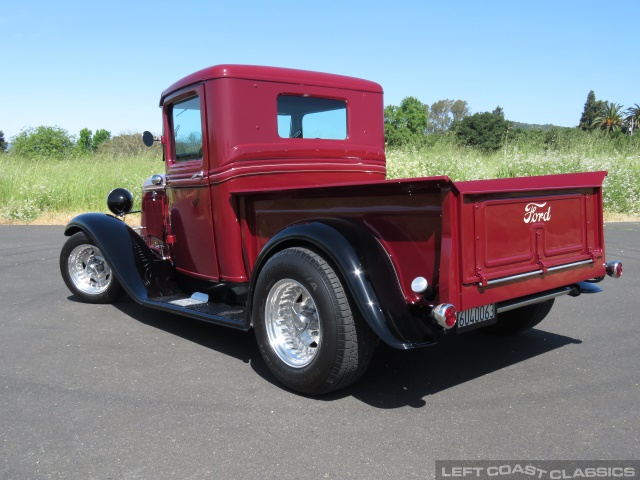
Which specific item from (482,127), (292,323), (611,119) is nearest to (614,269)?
(292,323)

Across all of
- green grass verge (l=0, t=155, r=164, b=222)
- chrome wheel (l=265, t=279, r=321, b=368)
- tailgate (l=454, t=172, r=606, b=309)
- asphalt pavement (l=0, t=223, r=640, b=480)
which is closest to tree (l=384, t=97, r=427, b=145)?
green grass verge (l=0, t=155, r=164, b=222)

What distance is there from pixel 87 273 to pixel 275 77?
2.98 metres

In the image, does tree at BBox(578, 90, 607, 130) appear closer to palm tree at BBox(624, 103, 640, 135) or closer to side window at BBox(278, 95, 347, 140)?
palm tree at BBox(624, 103, 640, 135)

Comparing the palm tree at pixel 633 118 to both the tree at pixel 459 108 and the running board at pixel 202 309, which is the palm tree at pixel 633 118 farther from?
the running board at pixel 202 309

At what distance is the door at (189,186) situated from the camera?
4.48m

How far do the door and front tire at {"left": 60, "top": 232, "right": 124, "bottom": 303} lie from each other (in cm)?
110

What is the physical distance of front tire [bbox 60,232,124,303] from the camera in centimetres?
577

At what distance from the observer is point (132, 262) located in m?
5.00

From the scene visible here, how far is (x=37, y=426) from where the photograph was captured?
119 inches

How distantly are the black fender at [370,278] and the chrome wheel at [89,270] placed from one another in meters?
3.16

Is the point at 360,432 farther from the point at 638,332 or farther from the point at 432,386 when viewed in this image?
the point at 638,332

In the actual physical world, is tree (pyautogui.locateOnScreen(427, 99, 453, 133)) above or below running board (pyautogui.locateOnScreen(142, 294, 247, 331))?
above

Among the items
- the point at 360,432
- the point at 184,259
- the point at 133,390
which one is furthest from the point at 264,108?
the point at 360,432

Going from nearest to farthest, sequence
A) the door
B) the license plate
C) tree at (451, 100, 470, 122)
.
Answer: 1. the license plate
2. the door
3. tree at (451, 100, 470, 122)
